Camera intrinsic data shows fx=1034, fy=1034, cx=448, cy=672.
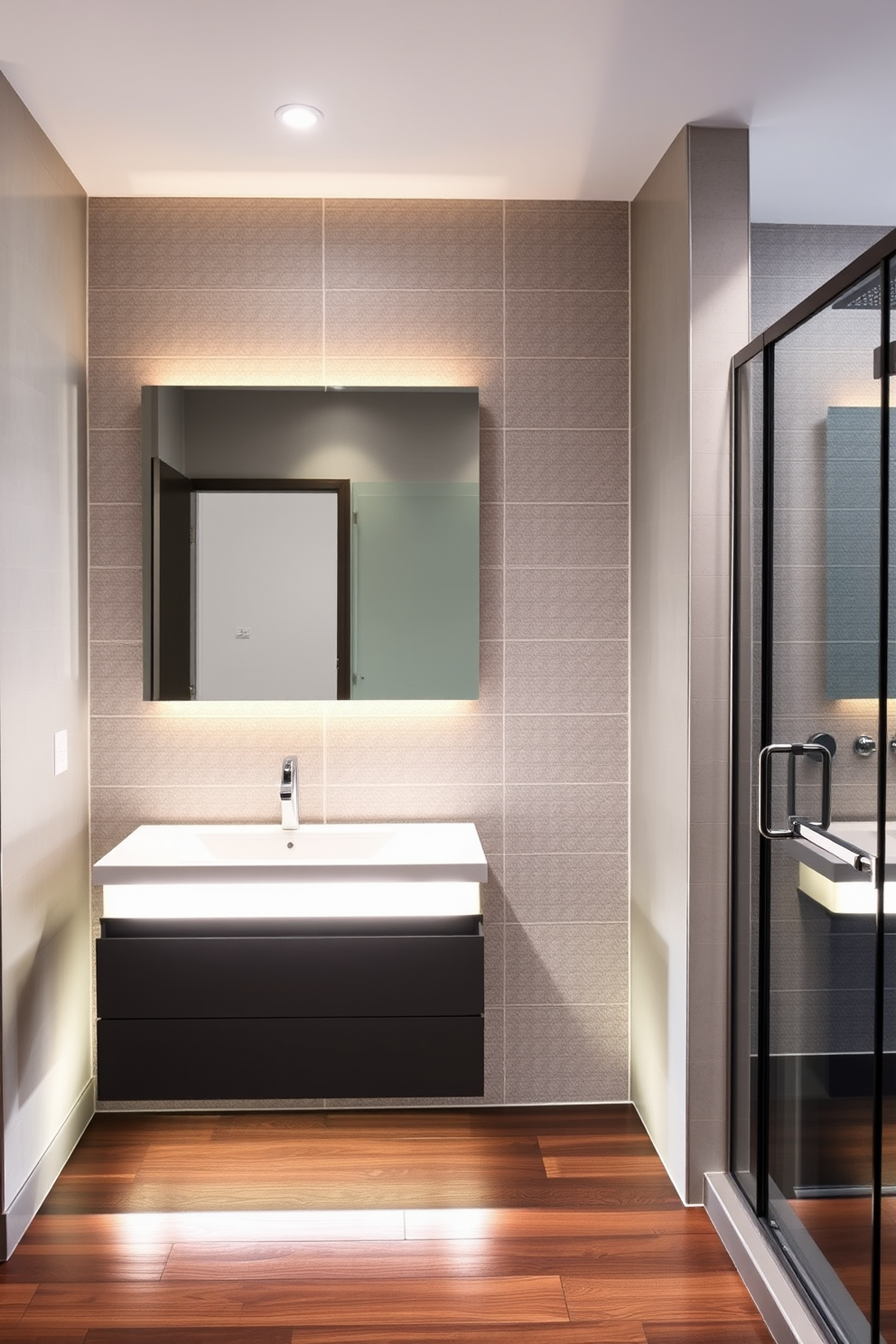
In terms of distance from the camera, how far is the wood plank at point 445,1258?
2299mm

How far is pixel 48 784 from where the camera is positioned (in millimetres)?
2646

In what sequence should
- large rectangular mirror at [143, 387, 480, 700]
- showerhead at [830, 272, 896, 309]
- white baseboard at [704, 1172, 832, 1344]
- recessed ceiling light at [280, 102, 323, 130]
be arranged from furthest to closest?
large rectangular mirror at [143, 387, 480, 700] < recessed ceiling light at [280, 102, 323, 130] < white baseboard at [704, 1172, 832, 1344] < showerhead at [830, 272, 896, 309]

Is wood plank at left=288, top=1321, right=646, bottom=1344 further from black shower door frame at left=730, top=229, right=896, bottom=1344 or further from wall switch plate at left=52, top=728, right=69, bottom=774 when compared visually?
wall switch plate at left=52, top=728, right=69, bottom=774

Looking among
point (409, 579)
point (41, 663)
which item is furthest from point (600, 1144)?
point (41, 663)

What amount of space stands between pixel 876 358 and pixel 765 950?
128 centimetres

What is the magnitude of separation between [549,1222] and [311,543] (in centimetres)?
186

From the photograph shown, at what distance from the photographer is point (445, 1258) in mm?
2346

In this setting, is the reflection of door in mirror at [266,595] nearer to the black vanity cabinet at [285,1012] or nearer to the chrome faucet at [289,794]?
the chrome faucet at [289,794]

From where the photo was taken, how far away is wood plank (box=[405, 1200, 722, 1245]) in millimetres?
2441

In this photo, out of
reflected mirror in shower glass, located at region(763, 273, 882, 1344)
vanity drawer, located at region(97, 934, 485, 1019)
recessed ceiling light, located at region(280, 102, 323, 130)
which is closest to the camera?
reflected mirror in shower glass, located at region(763, 273, 882, 1344)

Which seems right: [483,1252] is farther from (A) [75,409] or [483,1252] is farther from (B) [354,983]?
(A) [75,409]

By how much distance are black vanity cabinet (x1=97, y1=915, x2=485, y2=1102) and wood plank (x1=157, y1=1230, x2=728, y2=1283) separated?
1.08 feet

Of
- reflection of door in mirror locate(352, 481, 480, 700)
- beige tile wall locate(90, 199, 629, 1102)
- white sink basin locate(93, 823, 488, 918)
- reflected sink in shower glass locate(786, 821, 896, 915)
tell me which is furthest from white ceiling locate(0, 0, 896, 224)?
white sink basin locate(93, 823, 488, 918)

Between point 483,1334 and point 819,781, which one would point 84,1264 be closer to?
point 483,1334
